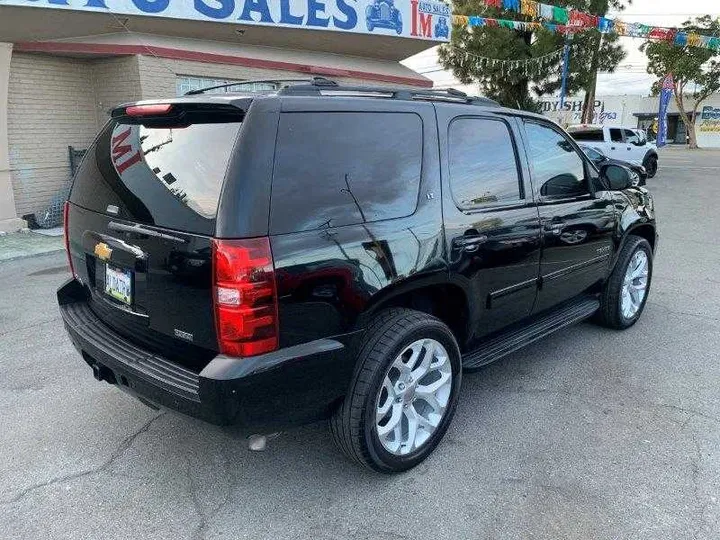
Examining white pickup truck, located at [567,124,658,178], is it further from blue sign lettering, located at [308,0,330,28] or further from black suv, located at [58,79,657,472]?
black suv, located at [58,79,657,472]

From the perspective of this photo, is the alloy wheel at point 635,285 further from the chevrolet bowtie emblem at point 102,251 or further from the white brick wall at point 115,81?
the white brick wall at point 115,81

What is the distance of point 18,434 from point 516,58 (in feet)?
80.9

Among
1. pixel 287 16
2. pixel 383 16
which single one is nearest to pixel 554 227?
pixel 287 16

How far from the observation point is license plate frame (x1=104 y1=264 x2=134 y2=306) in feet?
8.96

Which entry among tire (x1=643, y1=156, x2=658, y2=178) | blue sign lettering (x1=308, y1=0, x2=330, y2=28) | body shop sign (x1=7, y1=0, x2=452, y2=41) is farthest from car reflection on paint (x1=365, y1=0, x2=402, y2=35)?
tire (x1=643, y1=156, x2=658, y2=178)

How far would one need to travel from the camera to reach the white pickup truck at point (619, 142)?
63.5ft

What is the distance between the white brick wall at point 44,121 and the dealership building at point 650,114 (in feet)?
129

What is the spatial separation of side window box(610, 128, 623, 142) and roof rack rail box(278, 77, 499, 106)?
59.0ft

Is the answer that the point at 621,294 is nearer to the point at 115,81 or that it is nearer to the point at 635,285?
the point at 635,285

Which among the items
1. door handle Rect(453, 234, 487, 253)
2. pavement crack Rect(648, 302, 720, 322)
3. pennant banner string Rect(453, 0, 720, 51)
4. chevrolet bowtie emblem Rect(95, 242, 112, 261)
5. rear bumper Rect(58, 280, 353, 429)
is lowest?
pavement crack Rect(648, 302, 720, 322)

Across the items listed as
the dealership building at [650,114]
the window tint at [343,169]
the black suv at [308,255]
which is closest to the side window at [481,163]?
the black suv at [308,255]

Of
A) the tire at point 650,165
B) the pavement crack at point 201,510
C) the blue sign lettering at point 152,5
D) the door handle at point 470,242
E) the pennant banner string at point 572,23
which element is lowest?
the pavement crack at point 201,510

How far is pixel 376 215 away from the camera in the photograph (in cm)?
273

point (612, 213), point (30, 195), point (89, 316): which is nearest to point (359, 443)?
point (89, 316)
